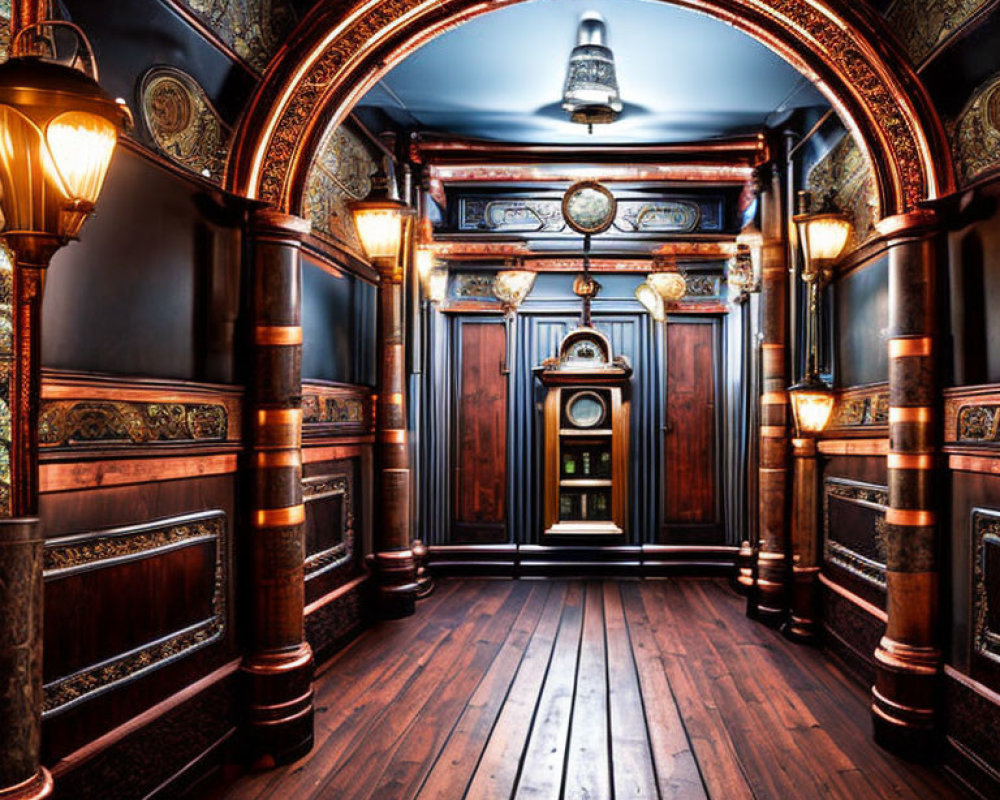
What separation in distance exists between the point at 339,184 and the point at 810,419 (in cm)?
333

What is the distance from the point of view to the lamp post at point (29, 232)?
1.98 meters

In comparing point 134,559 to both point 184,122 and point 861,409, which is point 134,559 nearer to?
point 184,122

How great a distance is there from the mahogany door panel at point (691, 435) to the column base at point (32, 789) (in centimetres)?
605

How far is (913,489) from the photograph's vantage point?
3.50 meters

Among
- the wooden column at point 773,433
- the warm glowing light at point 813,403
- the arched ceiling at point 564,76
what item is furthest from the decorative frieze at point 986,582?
the arched ceiling at point 564,76

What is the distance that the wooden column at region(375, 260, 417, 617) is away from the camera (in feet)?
19.0

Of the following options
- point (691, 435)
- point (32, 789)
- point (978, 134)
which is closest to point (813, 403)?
point (978, 134)

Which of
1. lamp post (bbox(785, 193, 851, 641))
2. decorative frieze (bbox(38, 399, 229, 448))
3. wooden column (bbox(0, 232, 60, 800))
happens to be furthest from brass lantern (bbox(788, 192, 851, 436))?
wooden column (bbox(0, 232, 60, 800))

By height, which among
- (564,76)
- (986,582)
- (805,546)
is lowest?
(805,546)

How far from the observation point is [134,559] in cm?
282

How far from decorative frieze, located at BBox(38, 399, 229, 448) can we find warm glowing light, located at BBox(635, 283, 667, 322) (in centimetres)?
470

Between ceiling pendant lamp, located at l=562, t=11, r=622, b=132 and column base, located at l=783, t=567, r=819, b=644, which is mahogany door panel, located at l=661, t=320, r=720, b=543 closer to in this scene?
column base, located at l=783, t=567, r=819, b=644

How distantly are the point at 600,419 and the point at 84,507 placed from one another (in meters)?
5.52

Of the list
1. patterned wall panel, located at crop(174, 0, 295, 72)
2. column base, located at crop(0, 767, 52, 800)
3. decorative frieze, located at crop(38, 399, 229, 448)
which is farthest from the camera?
patterned wall panel, located at crop(174, 0, 295, 72)
